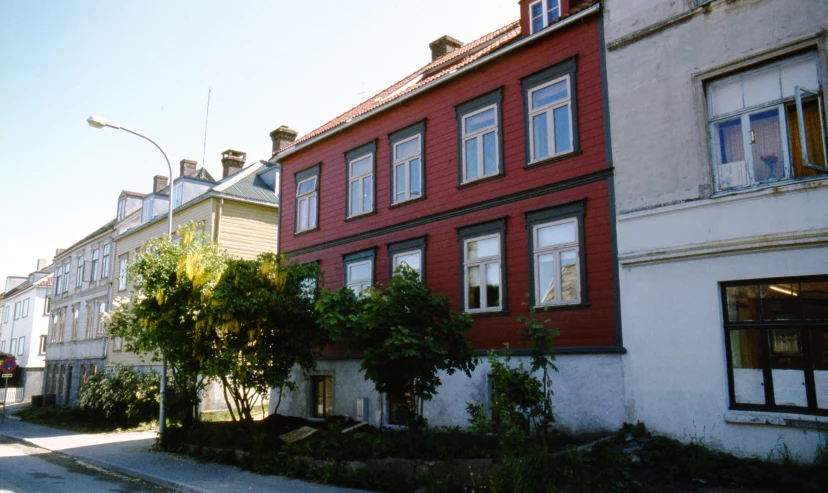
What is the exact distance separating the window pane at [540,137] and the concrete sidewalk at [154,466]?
8001 mm

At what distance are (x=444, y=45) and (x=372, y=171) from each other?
666 centimetres

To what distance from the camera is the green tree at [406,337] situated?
36.0 feet

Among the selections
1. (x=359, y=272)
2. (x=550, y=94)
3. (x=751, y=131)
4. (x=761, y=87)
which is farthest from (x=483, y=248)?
(x=761, y=87)

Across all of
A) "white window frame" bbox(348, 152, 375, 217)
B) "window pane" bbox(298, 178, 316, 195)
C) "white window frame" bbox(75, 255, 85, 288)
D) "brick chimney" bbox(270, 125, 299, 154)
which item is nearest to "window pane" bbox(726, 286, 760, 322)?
"white window frame" bbox(348, 152, 375, 217)

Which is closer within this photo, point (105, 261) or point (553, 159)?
point (553, 159)

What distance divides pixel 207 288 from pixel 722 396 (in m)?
11.5

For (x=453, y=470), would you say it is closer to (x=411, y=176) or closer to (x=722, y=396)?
(x=722, y=396)

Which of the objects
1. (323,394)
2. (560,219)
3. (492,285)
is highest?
(560,219)

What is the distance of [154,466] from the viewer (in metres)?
13.5

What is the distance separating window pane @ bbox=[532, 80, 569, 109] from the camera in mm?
13266

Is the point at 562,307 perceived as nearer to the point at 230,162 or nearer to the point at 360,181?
the point at 360,181

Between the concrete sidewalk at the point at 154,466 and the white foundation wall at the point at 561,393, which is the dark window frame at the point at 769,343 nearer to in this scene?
the white foundation wall at the point at 561,393

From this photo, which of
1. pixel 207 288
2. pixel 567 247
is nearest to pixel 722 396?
pixel 567 247

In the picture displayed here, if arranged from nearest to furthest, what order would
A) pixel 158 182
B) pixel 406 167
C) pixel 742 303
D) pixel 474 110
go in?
pixel 742 303 → pixel 474 110 → pixel 406 167 → pixel 158 182
